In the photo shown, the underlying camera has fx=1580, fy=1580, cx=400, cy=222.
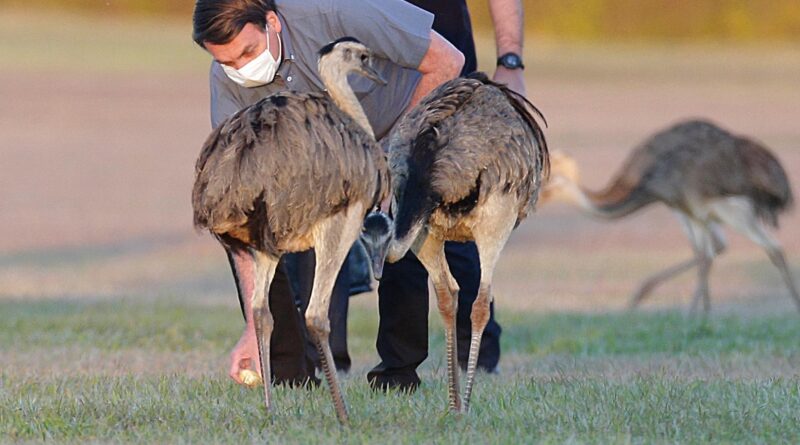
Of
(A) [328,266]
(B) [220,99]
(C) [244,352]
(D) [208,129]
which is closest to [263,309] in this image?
(A) [328,266]

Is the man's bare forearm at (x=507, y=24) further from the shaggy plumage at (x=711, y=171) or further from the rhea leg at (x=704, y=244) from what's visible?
the shaggy plumage at (x=711, y=171)

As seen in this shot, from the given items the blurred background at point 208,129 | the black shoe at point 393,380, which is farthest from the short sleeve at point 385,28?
the blurred background at point 208,129

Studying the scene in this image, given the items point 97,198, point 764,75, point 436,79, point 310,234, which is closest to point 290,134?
point 310,234

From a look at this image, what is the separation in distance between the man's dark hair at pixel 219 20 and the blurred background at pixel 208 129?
7284 millimetres

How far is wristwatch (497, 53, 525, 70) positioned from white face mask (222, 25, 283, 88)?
1.42 m

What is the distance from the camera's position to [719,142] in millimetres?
14984

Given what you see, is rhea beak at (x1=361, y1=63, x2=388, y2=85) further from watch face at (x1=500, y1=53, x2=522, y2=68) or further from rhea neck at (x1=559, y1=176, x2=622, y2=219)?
rhea neck at (x1=559, y1=176, x2=622, y2=219)

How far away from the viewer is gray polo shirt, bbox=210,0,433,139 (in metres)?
7.03

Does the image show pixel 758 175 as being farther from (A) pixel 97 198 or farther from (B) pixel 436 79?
(A) pixel 97 198

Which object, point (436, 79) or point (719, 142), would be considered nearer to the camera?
point (436, 79)

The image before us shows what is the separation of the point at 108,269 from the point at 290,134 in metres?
12.2

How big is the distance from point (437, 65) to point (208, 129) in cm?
3092

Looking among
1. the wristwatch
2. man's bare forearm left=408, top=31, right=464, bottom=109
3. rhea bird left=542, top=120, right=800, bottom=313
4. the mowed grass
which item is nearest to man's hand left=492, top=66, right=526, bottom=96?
the wristwatch

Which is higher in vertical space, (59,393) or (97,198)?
(59,393)
